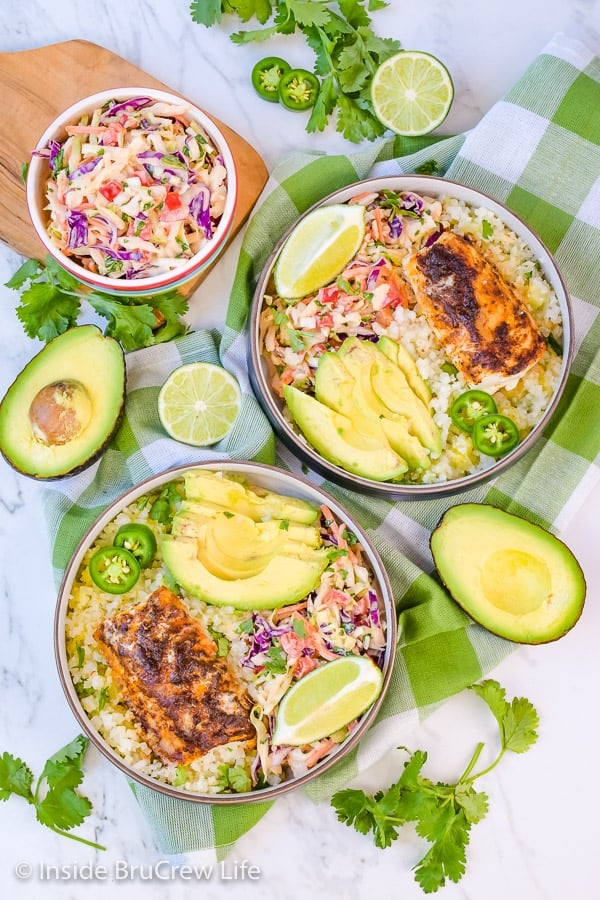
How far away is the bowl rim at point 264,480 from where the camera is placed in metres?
3.21

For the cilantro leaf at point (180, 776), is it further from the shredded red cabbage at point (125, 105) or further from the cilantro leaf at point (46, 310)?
the shredded red cabbage at point (125, 105)

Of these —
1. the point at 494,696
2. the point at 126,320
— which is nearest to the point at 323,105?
the point at 126,320

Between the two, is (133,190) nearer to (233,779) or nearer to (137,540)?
(137,540)

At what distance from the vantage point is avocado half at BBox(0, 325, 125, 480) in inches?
130

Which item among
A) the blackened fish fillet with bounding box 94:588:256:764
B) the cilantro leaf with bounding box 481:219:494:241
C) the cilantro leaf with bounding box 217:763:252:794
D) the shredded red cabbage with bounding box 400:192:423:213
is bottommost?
the cilantro leaf with bounding box 217:763:252:794

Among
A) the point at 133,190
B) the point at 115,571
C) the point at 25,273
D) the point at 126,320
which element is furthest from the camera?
the point at 25,273

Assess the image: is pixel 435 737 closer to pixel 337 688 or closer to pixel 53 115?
pixel 337 688

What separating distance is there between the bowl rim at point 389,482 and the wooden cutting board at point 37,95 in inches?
14.9

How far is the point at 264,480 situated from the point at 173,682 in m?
0.82

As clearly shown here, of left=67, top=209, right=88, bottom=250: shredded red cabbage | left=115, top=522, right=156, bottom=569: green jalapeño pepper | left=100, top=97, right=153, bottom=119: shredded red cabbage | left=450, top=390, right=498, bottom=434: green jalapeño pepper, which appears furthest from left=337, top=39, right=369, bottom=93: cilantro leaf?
left=115, top=522, right=156, bottom=569: green jalapeño pepper

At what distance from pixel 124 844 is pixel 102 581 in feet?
3.73

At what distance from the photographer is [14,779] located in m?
3.54

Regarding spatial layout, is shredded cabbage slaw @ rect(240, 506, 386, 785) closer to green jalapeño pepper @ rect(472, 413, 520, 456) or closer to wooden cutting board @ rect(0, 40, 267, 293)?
green jalapeño pepper @ rect(472, 413, 520, 456)

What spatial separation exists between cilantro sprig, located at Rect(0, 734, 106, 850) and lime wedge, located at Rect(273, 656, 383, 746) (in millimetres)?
874
